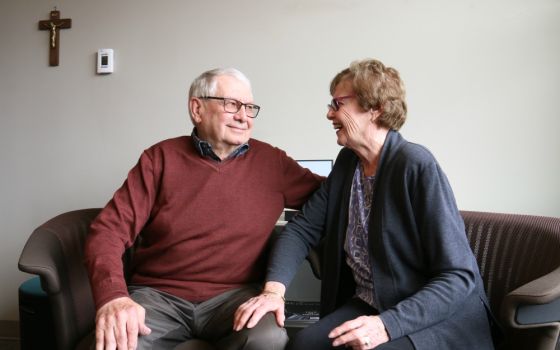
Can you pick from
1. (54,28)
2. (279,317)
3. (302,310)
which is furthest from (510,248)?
(54,28)

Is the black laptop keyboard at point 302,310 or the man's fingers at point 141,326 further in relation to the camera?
the black laptop keyboard at point 302,310

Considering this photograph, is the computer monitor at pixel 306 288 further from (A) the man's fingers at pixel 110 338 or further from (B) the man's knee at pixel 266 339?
(A) the man's fingers at pixel 110 338

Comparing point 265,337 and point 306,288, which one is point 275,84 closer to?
point 306,288

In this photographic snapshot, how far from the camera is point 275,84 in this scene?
235cm

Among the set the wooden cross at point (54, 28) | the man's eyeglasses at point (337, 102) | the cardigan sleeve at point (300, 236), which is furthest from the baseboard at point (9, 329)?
the man's eyeglasses at point (337, 102)

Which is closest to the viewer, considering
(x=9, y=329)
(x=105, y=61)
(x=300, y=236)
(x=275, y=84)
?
(x=300, y=236)

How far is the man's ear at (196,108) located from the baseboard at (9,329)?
1988 millimetres

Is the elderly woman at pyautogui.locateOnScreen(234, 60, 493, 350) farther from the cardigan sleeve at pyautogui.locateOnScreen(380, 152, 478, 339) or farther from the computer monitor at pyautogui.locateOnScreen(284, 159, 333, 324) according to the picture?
the computer monitor at pyautogui.locateOnScreen(284, 159, 333, 324)

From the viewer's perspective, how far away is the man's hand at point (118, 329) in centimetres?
104

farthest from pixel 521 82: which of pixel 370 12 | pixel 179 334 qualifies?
pixel 179 334

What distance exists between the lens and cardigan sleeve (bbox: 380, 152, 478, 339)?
1037mm

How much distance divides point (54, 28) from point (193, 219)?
1.82 metres

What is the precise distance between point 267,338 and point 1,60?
245cm

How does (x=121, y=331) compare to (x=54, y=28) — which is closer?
(x=121, y=331)
